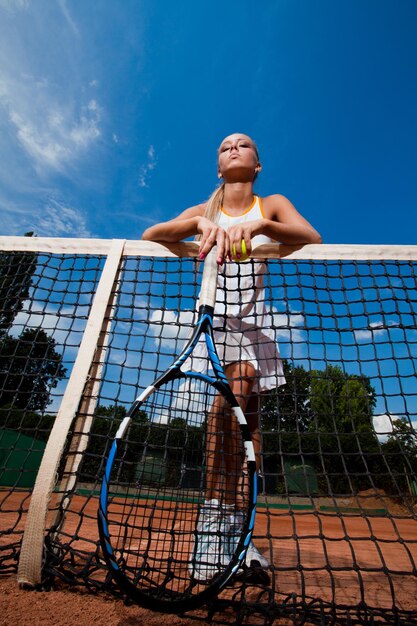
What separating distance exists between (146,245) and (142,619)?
5.86 ft

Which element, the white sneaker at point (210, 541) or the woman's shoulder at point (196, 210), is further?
the woman's shoulder at point (196, 210)

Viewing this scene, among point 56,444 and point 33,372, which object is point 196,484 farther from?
point 33,372

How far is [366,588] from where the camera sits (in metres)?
1.70

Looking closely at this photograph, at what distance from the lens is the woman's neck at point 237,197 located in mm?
2359

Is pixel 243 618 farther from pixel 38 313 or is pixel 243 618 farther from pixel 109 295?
pixel 38 313

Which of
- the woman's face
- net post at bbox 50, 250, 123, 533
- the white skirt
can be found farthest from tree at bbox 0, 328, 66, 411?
the woman's face

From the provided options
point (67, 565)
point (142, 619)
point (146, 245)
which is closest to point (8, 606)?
point (67, 565)

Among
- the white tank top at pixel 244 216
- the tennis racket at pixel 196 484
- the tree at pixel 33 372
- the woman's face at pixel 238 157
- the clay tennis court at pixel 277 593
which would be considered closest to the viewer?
the tennis racket at pixel 196 484

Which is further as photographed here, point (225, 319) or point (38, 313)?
point (38, 313)

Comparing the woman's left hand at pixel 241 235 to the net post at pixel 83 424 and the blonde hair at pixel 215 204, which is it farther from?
the net post at pixel 83 424

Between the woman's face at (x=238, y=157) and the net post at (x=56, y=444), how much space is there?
108 centimetres

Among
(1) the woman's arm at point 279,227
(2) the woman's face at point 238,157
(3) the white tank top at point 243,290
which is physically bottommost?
(3) the white tank top at point 243,290

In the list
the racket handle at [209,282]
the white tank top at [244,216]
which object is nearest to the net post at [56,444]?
the racket handle at [209,282]

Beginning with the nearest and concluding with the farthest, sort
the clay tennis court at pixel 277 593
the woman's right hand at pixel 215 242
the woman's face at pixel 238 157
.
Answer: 1. the clay tennis court at pixel 277 593
2. the woman's right hand at pixel 215 242
3. the woman's face at pixel 238 157
